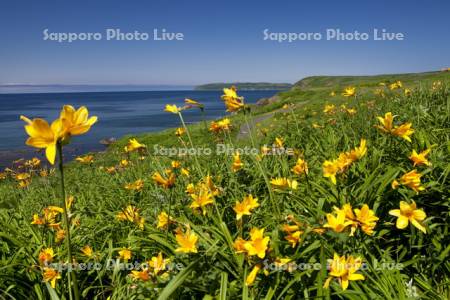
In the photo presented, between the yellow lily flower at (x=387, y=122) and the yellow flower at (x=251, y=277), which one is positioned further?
the yellow lily flower at (x=387, y=122)

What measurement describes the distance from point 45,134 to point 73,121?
104mm

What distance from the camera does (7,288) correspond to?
213 centimetres

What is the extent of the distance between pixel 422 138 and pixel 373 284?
139 cm

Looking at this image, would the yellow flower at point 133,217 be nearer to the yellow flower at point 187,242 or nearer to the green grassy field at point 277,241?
the green grassy field at point 277,241

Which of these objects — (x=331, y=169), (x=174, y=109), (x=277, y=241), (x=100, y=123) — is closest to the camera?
(x=277, y=241)

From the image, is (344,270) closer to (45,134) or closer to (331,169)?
(331,169)

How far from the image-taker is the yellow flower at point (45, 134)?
4.07 ft

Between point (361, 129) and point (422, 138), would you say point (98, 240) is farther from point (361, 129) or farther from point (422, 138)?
point (361, 129)

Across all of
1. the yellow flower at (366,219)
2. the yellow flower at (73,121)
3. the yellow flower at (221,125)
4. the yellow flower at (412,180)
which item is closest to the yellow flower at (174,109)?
the yellow flower at (221,125)

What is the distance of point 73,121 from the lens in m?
1.32

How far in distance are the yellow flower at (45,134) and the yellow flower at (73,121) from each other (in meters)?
0.02

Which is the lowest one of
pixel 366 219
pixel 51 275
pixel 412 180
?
pixel 51 275

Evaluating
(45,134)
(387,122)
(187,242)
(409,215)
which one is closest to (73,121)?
(45,134)

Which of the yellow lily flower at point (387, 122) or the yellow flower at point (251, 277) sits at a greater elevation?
the yellow lily flower at point (387, 122)
